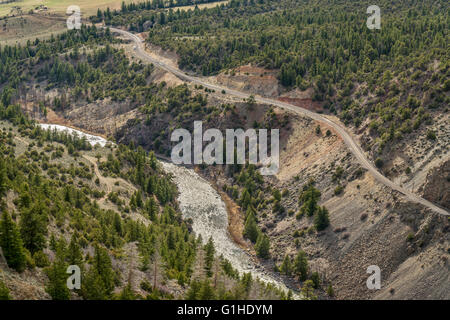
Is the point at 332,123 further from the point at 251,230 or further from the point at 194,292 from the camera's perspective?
the point at 194,292

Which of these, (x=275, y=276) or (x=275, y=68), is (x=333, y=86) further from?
(x=275, y=276)

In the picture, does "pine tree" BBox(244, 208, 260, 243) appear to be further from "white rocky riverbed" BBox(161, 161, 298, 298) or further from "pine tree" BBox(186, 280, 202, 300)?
"pine tree" BBox(186, 280, 202, 300)

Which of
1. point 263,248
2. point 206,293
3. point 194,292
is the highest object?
point 206,293

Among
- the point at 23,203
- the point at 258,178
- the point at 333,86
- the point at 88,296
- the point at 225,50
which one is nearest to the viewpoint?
the point at 88,296

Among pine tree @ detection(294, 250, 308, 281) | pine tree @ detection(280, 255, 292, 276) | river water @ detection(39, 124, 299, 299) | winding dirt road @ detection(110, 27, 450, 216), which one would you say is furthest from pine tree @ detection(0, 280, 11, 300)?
winding dirt road @ detection(110, 27, 450, 216)

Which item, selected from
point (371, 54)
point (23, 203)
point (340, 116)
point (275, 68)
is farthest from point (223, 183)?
point (23, 203)
